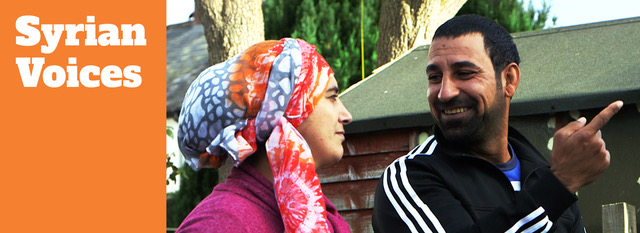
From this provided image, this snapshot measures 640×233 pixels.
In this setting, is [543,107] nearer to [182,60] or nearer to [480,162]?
[480,162]

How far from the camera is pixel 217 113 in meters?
2.38

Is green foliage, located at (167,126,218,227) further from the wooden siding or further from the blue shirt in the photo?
the blue shirt

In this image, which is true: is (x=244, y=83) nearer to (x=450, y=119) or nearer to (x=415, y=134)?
(x=450, y=119)

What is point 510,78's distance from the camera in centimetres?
268

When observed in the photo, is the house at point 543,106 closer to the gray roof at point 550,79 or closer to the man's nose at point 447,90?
the gray roof at point 550,79

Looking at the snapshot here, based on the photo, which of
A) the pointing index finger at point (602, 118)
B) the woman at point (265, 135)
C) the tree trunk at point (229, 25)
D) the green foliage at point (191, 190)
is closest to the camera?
the pointing index finger at point (602, 118)

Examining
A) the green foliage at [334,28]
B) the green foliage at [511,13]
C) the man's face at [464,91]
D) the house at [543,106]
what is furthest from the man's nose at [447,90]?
the green foliage at [511,13]

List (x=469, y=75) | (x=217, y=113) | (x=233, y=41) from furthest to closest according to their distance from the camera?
(x=233, y=41)
(x=469, y=75)
(x=217, y=113)

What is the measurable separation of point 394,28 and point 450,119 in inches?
266

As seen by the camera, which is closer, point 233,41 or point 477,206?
point 477,206

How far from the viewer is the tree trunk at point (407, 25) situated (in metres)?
9.09

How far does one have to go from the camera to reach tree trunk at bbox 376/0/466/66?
909 centimetres

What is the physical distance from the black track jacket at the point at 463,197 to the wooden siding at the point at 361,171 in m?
2.66

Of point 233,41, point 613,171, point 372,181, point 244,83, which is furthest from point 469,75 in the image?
point 233,41
